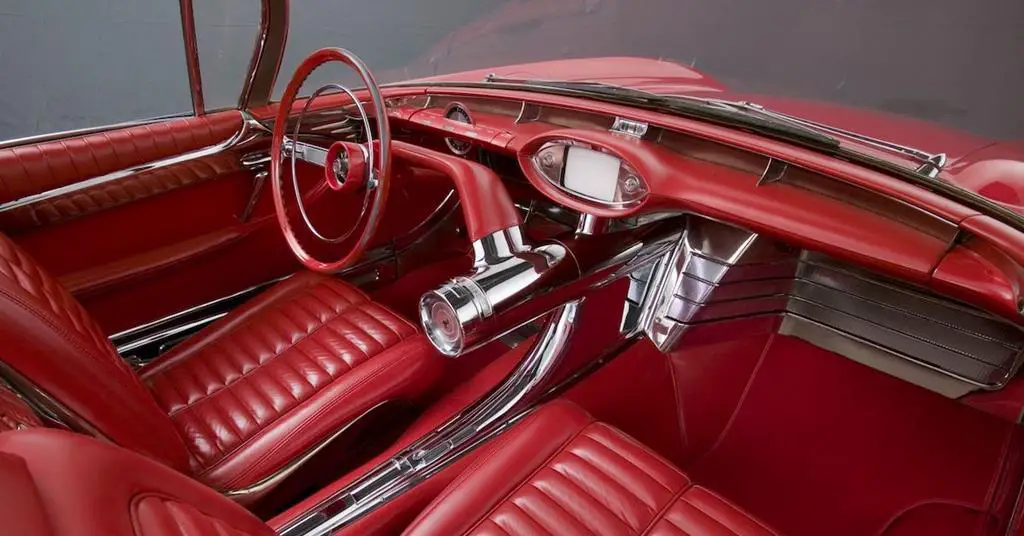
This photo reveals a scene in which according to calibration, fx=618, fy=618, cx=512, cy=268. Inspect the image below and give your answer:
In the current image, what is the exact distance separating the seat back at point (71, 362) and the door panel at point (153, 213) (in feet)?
1.84

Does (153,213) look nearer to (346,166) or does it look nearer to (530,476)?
(346,166)

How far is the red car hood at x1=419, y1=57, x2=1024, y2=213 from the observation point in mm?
1189

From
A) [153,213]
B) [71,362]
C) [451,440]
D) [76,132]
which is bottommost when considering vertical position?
[451,440]

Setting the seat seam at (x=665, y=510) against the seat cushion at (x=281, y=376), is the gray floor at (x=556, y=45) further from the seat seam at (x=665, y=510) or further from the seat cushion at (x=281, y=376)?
the seat seam at (x=665, y=510)

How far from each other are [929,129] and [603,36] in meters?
0.98

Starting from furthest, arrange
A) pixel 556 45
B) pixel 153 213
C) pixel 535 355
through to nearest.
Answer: pixel 556 45 → pixel 153 213 → pixel 535 355

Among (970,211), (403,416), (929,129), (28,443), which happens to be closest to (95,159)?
(403,416)

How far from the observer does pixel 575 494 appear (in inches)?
42.0

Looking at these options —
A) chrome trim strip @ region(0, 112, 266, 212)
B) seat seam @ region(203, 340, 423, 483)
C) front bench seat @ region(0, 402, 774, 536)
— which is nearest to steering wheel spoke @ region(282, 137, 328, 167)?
chrome trim strip @ region(0, 112, 266, 212)

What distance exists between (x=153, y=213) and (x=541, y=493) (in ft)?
4.89

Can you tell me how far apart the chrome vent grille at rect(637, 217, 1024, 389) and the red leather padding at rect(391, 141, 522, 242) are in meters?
0.43

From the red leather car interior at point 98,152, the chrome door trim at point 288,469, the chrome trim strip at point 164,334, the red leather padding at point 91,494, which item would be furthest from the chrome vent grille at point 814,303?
the red leather car interior at point 98,152

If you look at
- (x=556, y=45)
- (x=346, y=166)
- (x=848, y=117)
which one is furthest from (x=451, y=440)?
(x=556, y=45)

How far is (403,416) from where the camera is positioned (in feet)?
5.19
